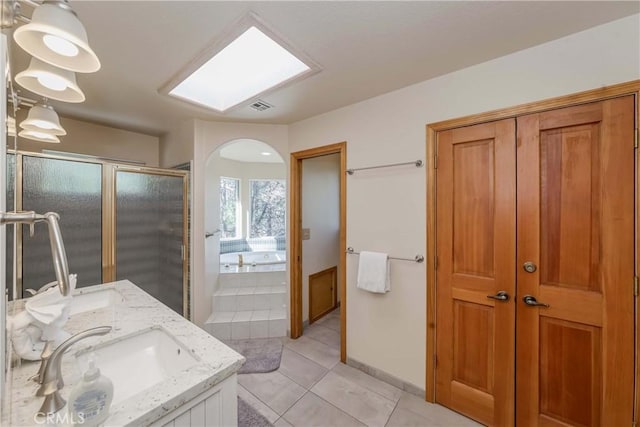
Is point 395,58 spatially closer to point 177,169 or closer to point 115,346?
point 115,346

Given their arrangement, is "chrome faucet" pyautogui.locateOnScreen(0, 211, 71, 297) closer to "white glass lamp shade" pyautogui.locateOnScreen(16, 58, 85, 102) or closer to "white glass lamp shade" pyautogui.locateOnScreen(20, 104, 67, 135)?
"white glass lamp shade" pyautogui.locateOnScreen(16, 58, 85, 102)

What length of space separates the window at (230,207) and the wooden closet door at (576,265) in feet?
15.3

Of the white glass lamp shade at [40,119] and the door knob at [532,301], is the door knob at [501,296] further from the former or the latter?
the white glass lamp shade at [40,119]

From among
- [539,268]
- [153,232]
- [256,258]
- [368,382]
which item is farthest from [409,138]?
[256,258]

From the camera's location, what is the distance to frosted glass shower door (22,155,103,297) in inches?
71.8

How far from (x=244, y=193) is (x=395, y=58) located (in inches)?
164

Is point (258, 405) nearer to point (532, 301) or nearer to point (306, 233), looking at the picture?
point (306, 233)

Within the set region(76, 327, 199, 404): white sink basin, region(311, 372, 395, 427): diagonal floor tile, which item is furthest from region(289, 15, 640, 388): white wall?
region(76, 327, 199, 404): white sink basin

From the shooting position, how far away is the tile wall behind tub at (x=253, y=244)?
489cm

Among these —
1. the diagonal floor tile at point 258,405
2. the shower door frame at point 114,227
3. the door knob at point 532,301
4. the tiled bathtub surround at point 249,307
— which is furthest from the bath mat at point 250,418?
the door knob at point 532,301

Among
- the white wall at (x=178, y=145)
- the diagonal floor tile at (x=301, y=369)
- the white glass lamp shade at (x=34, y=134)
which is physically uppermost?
the white wall at (x=178, y=145)

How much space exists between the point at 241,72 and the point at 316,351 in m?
2.67

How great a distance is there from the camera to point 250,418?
66.0 inches

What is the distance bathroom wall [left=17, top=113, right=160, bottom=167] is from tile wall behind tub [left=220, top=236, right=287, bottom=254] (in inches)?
83.1
